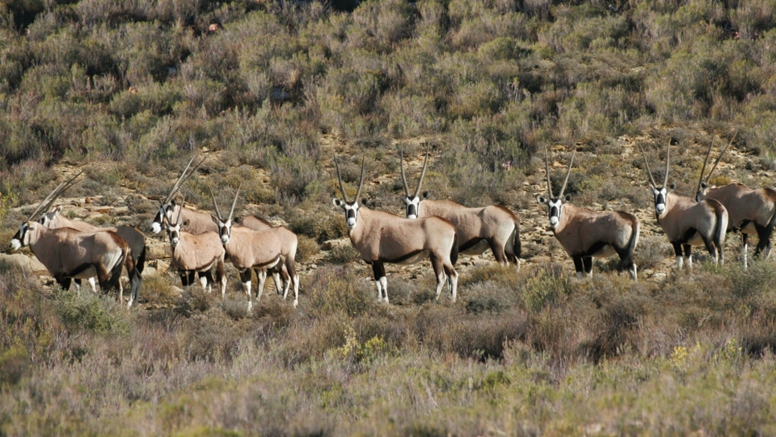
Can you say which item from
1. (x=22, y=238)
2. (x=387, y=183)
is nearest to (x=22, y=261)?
(x=22, y=238)

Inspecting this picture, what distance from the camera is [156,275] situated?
1365 centimetres

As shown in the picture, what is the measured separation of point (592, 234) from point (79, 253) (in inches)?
354

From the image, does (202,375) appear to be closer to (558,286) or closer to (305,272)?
(558,286)

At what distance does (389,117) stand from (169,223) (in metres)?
11.5

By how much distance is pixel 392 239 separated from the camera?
40.8 ft

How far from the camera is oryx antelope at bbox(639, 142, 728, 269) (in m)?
12.9

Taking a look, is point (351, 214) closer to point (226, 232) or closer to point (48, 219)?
point (226, 232)

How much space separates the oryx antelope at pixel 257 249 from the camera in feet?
40.8

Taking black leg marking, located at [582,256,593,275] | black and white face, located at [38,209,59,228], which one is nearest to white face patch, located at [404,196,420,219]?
black leg marking, located at [582,256,593,275]

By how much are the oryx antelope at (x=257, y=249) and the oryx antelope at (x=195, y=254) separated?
318mm

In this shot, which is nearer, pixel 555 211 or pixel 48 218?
pixel 555 211

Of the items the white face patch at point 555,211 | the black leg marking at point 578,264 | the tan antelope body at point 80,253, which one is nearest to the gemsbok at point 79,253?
the tan antelope body at point 80,253

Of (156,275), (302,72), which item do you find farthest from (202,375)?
(302,72)

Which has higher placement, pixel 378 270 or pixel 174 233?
pixel 174 233
